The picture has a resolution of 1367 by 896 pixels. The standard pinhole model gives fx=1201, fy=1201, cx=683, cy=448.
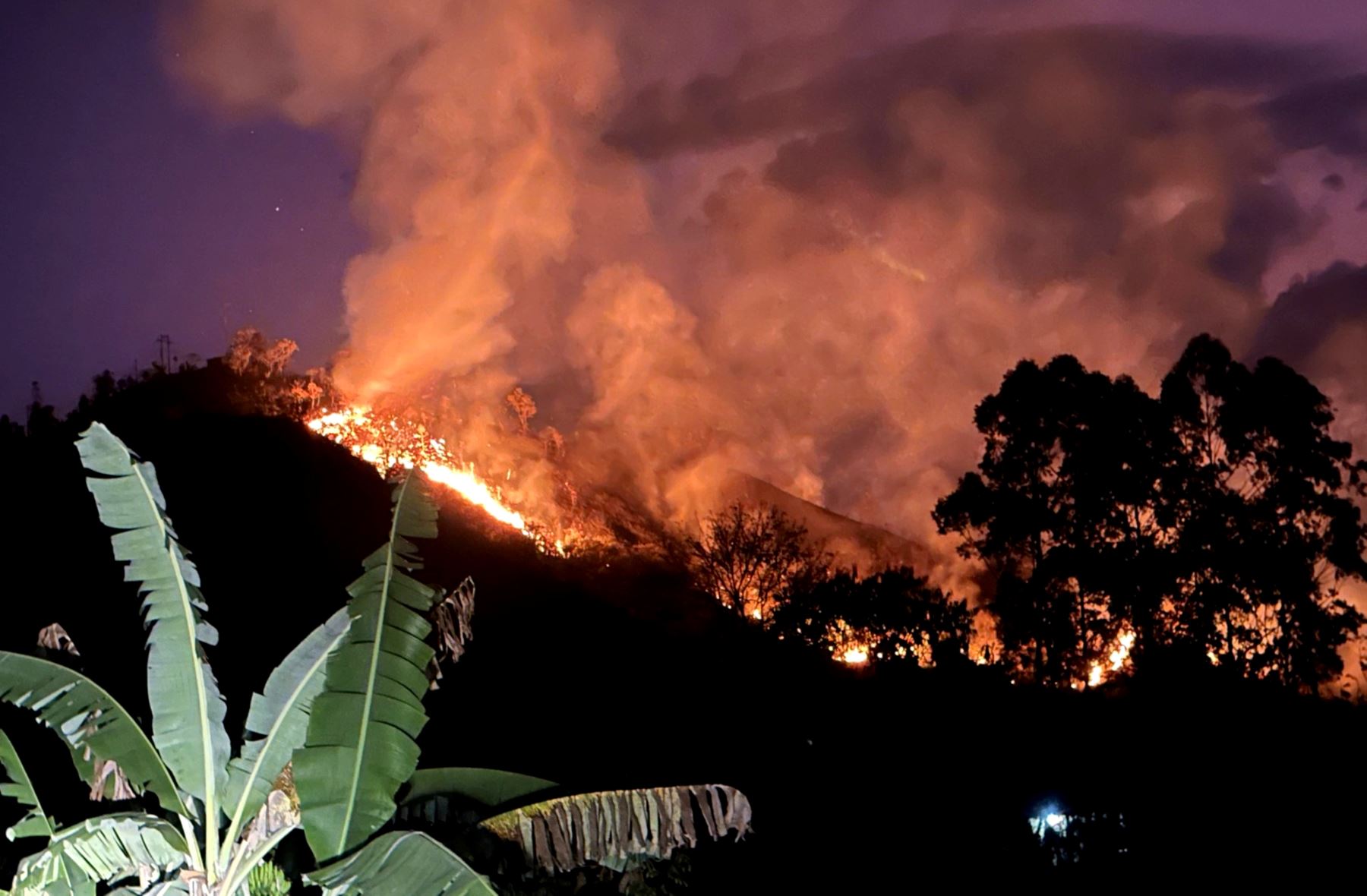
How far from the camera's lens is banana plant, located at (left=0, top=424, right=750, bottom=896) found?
21.6 feet

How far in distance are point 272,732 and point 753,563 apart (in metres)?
43.5

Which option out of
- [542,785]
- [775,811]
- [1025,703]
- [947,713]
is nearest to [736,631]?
[1025,703]

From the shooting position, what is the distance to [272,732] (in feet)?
24.8

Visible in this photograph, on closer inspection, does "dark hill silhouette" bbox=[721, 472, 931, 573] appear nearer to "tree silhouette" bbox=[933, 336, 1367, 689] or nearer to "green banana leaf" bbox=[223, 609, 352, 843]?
"tree silhouette" bbox=[933, 336, 1367, 689]

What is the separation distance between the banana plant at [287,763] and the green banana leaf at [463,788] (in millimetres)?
21

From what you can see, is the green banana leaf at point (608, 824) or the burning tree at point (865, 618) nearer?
the green banana leaf at point (608, 824)

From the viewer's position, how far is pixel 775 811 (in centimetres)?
1619

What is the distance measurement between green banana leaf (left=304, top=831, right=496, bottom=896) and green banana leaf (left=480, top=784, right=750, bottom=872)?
1614 millimetres

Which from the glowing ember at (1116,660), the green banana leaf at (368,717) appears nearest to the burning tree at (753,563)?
the glowing ember at (1116,660)

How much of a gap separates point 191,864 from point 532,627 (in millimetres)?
23054

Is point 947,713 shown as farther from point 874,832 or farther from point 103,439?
point 103,439

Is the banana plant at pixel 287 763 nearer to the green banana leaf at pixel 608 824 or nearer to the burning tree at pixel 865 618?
the green banana leaf at pixel 608 824

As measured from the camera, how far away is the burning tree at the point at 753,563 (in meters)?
50.3

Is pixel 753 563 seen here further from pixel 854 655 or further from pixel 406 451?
pixel 406 451
